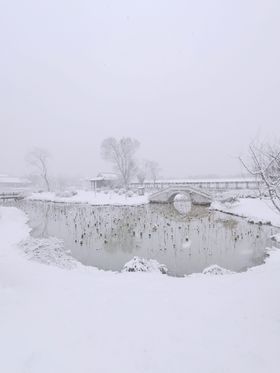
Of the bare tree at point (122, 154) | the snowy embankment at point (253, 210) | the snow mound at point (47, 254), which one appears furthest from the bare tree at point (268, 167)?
the bare tree at point (122, 154)

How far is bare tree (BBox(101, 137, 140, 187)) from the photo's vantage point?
195ft

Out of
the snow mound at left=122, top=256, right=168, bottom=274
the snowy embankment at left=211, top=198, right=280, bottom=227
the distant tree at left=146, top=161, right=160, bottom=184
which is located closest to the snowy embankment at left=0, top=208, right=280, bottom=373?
the snow mound at left=122, top=256, right=168, bottom=274

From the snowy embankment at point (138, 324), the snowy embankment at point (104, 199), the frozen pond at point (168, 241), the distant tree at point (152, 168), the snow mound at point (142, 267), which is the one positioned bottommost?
the frozen pond at point (168, 241)

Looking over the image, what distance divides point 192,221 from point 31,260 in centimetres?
1633

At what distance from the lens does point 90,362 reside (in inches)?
183

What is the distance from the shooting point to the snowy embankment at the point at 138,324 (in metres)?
4.62

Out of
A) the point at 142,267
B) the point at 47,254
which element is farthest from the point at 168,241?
the point at 47,254

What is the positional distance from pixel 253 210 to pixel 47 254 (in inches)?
886

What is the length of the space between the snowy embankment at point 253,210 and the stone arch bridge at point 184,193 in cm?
318

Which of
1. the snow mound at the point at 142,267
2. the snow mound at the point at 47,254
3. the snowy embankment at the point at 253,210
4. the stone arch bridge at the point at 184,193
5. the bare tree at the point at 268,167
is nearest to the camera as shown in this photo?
the bare tree at the point at 268,167

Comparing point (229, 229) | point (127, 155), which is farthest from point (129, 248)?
point (127, 155)

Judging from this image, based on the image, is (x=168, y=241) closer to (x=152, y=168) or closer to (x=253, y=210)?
(x=253, y=210)

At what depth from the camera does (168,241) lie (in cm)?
1695

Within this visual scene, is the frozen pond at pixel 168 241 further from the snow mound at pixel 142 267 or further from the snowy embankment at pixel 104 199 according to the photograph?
the snowy embankment at pixel 104 199
